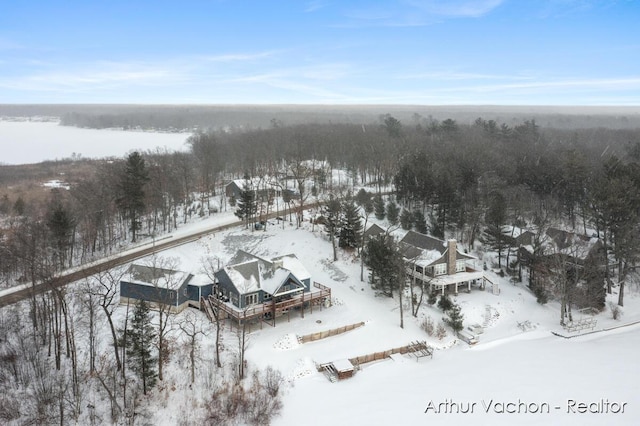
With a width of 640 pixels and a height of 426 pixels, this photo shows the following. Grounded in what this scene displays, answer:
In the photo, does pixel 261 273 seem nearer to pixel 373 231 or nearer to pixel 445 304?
pixel 445 304

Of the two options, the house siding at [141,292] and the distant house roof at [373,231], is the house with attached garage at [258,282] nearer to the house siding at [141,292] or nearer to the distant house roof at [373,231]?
the house siding at [141,292]

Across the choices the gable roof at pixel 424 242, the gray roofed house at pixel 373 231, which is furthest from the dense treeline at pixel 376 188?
the gray roofed house at pixel 373 231

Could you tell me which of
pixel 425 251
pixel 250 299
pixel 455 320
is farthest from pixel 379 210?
pixel 250 299

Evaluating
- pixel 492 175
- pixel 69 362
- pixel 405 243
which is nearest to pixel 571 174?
pixel 492 175

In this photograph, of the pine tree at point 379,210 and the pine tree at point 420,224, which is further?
the pine tree at point 379,210

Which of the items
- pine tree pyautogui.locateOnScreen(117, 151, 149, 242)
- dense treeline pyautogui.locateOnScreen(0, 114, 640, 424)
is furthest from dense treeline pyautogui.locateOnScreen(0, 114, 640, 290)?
pine tree pyautogui.locateOnScreen(117, 151, 149, 242)

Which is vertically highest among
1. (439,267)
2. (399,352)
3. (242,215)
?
(242,215)
